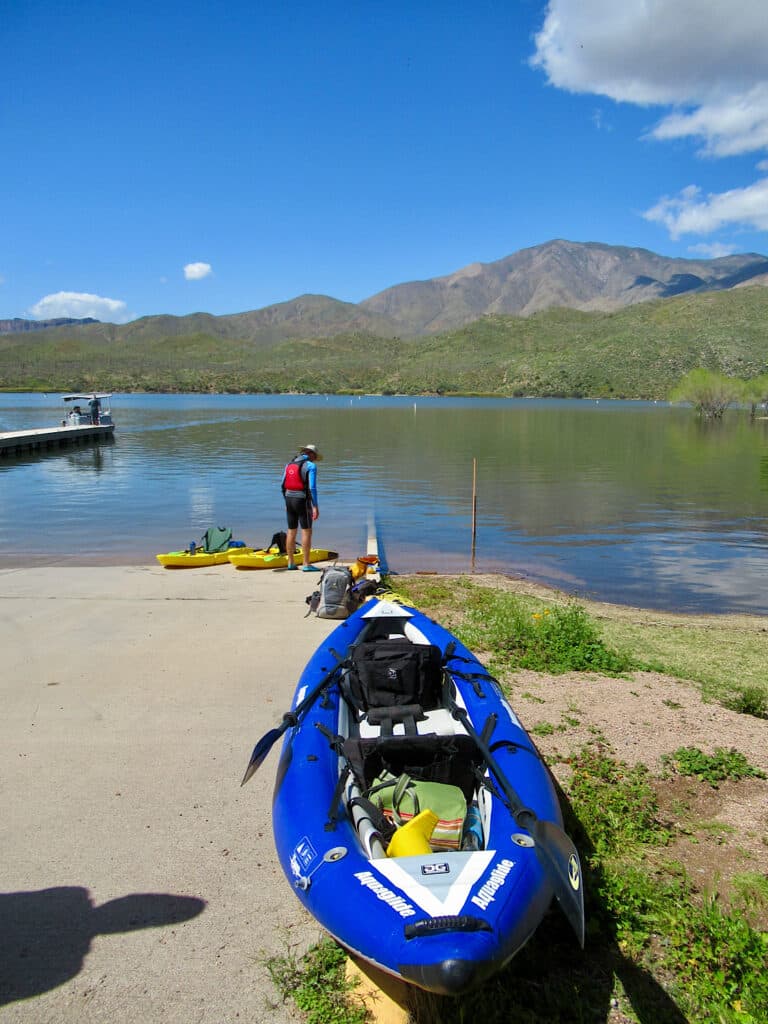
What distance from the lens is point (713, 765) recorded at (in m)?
5.28

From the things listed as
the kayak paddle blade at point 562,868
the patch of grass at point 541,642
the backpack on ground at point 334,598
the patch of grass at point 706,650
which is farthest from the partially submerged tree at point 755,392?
the kayak paddle blade at point 562,868

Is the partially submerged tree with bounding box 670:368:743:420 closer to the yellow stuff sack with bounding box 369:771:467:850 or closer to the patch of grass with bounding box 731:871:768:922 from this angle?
the patch of grass with bounding box 731:871:768:922

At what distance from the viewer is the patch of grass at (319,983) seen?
10.3 feet

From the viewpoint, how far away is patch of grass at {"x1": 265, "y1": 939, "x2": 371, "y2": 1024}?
314 centimetres

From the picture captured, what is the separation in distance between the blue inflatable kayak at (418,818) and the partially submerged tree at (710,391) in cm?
8977

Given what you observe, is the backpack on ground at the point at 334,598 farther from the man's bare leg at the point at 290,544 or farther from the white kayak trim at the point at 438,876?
the white kayak trim at the point at 438,876

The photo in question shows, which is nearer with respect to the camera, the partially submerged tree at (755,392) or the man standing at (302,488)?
the man standing at (302,488)

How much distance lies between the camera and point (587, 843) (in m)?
4.42

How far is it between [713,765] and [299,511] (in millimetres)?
7859

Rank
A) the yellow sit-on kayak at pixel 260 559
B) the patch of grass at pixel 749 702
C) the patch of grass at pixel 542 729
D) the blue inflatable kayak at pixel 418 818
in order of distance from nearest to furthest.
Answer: the blue inflatable kayak at pixel 418 818
the patch of grass at pixel 542 729
the patch of grass at pixel 749 702
the yellow sit-on kayak at pixel 260 559

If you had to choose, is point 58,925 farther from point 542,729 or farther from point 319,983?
point 542,729

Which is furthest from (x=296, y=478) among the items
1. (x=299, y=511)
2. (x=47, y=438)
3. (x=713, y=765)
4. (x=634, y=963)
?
(x=47, y=438)

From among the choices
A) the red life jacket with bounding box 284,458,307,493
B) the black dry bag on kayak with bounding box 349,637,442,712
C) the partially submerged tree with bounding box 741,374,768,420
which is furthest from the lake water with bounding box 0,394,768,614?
the partially submerged tree with bounding box 741,374,768,420

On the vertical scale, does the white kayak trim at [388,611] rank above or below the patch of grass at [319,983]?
above
